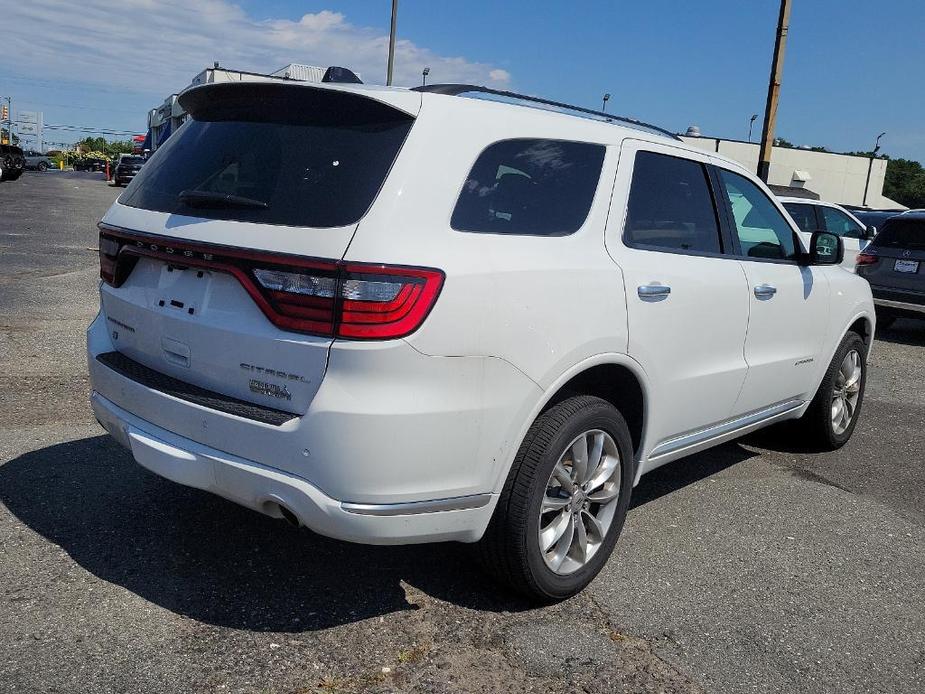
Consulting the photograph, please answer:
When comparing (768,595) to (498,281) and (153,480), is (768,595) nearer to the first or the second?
(498,281)

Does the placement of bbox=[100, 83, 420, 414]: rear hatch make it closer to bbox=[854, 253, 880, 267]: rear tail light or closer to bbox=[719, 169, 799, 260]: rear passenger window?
bbox=[719, 169, 799, 260]: rear passenger window

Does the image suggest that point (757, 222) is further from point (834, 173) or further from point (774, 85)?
point (834, 173)

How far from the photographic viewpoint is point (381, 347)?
2684 millimetres

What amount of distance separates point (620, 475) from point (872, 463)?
2.92 m

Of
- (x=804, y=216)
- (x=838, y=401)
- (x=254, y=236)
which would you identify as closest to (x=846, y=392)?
(x=838, y=401)

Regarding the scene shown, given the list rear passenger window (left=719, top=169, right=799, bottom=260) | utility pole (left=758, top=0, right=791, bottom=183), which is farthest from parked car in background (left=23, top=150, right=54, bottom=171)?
rear passenger window (left=719, top=169, right=799, bottom=260)

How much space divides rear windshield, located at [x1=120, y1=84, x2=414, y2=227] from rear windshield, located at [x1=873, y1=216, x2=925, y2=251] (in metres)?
9.70

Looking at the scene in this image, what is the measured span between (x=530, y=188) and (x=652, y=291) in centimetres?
74

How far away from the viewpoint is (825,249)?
5.00 m

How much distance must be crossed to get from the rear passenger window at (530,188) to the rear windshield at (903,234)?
8715mm

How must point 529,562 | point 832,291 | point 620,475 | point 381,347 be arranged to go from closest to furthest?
point 381,347 → point 529,562 → point 620,475 → point 832,291

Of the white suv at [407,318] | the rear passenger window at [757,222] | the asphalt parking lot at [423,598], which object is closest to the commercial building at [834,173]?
the rear passenger window at [757,222]

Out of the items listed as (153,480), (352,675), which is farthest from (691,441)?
(153,480)

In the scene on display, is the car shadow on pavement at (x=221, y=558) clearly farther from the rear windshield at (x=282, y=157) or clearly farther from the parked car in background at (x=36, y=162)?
the parked car in background at (x=36, y=162)
